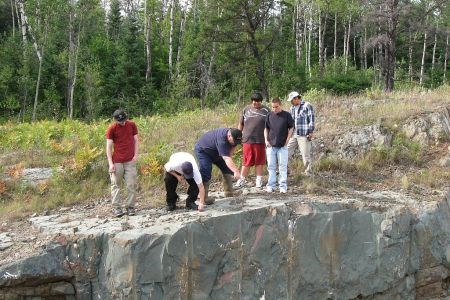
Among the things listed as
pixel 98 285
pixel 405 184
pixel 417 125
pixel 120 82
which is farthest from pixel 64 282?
pixel 120 82

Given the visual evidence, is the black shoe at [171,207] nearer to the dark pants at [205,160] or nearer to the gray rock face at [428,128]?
the dark pants at [205,160]

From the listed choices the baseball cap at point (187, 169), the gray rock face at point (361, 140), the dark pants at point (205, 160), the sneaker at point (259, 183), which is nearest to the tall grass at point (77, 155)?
the dark pants at point (205, 160)

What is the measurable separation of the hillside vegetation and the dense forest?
861 cm

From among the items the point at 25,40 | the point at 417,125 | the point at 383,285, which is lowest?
the point at 383,285

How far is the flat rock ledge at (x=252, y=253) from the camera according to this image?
619 centimetres

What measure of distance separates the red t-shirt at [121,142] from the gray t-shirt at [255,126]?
6.93 ft

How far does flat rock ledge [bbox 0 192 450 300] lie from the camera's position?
6.19 m

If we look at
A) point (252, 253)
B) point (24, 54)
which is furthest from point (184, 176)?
point (24, 54)

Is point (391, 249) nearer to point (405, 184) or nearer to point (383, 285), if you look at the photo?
point (383, 285)

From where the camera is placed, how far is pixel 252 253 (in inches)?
267

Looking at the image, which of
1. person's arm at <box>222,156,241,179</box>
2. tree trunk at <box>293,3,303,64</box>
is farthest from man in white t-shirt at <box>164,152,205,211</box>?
tree trunk at <box>293,3,303,64</box>

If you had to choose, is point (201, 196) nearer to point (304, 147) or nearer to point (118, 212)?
point (118, 212)

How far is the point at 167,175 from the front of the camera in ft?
22.8

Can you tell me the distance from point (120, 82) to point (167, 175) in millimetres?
21568
